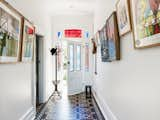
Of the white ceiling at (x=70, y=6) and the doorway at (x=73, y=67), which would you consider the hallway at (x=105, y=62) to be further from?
the doorway at (x=73, y=67)

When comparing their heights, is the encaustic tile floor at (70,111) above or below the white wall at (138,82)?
below

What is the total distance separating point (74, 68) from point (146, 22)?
7574 millimetres

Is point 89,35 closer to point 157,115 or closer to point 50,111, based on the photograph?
point 50,111

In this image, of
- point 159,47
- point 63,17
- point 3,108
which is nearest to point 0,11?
point 3,108

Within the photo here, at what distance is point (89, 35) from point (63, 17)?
140 centimetres

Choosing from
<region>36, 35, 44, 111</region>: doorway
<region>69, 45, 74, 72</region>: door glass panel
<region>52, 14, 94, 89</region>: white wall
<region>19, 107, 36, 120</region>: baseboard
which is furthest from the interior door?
<region>19, 107, 36, 120</region>: baseboard

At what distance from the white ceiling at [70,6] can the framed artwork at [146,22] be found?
5.34 meters

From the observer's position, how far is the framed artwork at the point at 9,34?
2985 millimetres

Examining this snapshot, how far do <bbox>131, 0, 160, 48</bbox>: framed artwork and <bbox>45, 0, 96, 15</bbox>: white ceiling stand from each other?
210 inches

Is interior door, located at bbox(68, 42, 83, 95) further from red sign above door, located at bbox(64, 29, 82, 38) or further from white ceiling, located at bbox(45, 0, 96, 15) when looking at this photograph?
white ceiling, located at bbox(45, 0, 96, 15)

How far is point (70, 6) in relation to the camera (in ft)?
26.2

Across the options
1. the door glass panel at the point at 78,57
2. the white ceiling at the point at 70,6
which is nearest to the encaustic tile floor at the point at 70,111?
the door glass panel at the point at 78,57

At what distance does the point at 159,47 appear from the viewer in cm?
169

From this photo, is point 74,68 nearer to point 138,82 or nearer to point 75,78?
point 75,78
